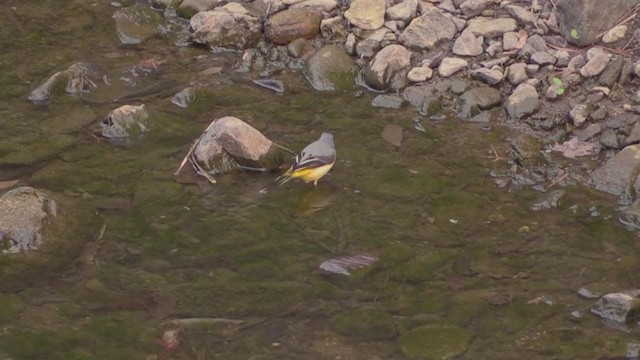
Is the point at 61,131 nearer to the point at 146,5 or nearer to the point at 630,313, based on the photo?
the point at 146,5

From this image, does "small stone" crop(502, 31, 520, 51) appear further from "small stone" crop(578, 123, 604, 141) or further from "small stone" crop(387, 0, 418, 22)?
"small stone" crop(578, 123, 604, 141)

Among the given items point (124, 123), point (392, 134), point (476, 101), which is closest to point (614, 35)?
point (476, 101)

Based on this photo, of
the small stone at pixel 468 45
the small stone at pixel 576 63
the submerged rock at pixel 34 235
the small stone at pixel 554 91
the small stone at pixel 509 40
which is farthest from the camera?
the small stone at pixel 468 45

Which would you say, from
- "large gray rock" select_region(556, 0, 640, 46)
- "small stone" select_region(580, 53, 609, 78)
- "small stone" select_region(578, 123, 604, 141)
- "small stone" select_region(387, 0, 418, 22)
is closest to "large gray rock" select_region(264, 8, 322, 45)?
"small stone" select_region(387, 0, 418, 22)

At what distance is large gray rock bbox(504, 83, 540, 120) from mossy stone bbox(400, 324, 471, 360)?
119 inches

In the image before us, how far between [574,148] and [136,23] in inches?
199

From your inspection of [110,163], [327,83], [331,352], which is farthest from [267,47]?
[331,352]

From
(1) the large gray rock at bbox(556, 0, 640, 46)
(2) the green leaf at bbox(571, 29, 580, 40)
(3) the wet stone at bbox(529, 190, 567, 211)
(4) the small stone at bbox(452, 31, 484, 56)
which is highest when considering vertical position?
(1) the large gray rock at bbox(556, 0, 640, 46)

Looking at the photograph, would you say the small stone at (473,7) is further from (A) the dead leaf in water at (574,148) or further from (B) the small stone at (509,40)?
(A) the dead leaf in water at (574,148)

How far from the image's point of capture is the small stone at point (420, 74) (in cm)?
914

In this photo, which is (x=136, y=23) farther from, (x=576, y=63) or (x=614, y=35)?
(x=614, y=35)

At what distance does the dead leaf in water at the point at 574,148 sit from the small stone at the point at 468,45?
1403mm

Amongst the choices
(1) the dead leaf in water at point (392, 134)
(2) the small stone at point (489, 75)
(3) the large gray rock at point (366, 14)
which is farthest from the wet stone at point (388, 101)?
(3) the large gray rock at point (366, 14)

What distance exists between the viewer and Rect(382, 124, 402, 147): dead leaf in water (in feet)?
27.9
